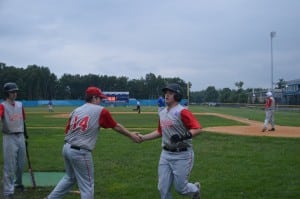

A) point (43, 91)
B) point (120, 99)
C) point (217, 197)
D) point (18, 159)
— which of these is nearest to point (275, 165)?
point (217, 197)

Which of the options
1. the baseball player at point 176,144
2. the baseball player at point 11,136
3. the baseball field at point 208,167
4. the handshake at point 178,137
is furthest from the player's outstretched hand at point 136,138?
the baseball player at point 11,136

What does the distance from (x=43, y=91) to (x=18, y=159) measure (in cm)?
13542

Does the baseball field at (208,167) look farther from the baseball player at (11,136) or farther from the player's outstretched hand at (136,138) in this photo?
the player's outstretched hand at (136,138)

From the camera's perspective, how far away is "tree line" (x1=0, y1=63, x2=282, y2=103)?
5236 inches

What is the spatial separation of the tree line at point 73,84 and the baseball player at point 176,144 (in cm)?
12028

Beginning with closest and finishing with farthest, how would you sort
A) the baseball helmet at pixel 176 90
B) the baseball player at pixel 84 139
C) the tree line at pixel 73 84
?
the baseball player at pixel 84 139 → the baseball helmet at pixel 176 90 → the tree line at pixel 73 84

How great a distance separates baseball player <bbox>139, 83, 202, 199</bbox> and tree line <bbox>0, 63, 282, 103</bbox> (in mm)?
120281

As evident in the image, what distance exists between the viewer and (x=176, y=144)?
667 centimetres

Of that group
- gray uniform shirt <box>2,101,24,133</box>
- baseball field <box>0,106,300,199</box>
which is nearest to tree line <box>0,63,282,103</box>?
baseball field <box>0,106,300,199</box>

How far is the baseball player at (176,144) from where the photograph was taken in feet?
21.8

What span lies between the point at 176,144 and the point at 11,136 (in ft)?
10.4

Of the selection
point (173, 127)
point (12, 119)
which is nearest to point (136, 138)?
point (173, 127)

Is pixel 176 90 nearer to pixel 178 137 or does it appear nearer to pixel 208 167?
pixel 178 137

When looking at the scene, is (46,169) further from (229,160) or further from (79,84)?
(79,84)
